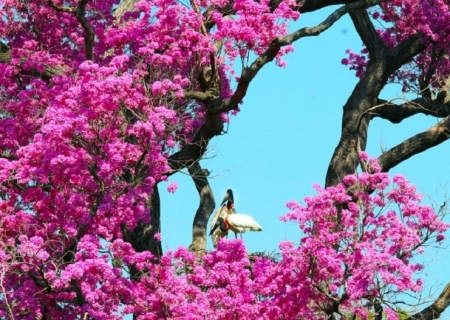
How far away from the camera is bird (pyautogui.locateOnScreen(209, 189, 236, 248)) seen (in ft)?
57.5

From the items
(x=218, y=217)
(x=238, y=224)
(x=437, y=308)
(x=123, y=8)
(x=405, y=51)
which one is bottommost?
(x=437, y=308)

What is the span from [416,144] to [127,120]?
5.18 meters

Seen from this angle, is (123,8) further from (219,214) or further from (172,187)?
(172,187)

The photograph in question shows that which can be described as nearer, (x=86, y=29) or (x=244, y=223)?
(x=86, y=29)

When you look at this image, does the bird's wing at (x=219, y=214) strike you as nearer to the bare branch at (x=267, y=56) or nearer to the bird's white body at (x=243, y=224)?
the bird's white body at (x=243, y=224)

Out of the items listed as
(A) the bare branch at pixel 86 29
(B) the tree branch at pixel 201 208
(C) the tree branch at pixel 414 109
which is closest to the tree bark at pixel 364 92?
(C) the tree branch at pixel 414 109

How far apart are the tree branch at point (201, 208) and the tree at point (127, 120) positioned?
42 millimetres

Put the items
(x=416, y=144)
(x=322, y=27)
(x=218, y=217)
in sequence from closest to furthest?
(x=322, y=27) < (x=416, y=144) < (x=218, y=217)

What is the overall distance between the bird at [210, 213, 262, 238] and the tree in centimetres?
63

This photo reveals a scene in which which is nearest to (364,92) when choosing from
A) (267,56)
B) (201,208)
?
(267,56)

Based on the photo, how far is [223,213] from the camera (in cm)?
1753

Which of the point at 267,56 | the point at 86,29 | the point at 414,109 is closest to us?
the point at 267,56

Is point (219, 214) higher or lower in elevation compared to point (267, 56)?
lower

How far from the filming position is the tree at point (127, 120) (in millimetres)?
14055
